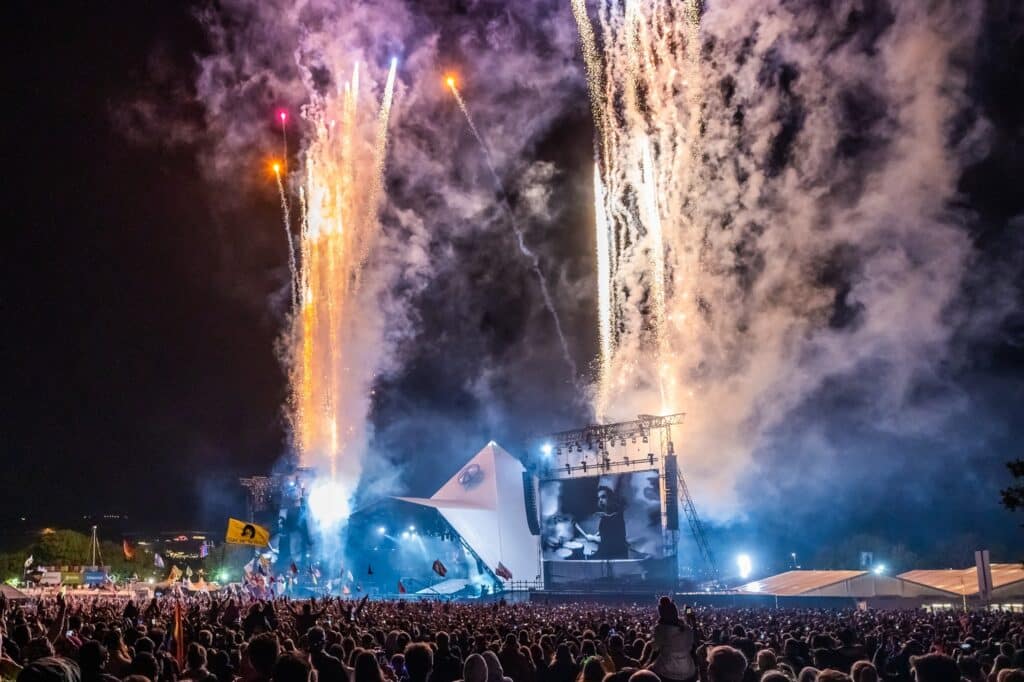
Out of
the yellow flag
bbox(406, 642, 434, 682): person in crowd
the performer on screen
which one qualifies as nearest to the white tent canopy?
the performer on screen

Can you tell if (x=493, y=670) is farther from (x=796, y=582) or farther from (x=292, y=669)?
(x=796, y=582)

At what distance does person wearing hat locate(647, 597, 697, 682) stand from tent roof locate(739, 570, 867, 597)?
27371 mm

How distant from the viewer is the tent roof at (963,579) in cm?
3203

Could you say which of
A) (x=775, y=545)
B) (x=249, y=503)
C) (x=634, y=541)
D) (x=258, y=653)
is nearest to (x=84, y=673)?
(x=258, y=653)

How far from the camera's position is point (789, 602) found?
99.9 ft

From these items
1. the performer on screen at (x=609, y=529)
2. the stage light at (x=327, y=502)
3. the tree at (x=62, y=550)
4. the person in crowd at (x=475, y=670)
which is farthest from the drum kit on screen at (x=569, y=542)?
the tree at (x=62, y=550)

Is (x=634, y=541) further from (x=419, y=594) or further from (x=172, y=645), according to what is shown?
(x=172, y=645)

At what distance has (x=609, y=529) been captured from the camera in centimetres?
3806

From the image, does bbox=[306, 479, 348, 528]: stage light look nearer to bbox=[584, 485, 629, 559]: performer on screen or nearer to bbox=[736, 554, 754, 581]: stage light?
bbox=[584, 485, 629, 559]: performer on screen

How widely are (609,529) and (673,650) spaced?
32516 mm

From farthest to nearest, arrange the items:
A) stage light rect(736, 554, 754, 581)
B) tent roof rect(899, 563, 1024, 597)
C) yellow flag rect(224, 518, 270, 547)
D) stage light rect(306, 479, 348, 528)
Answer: stage light rect(306, 479, 348, 528), stage light rect(736, 554, 754, 581), tent roof rect(899, 563, 1024, 597), yellow flag rect(224, 518, 270, 547)

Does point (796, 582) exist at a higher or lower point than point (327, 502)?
lower

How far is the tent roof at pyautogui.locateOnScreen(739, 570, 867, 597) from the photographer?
33.5 meters

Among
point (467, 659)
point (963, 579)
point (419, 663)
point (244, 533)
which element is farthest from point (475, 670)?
point (963, 579)
